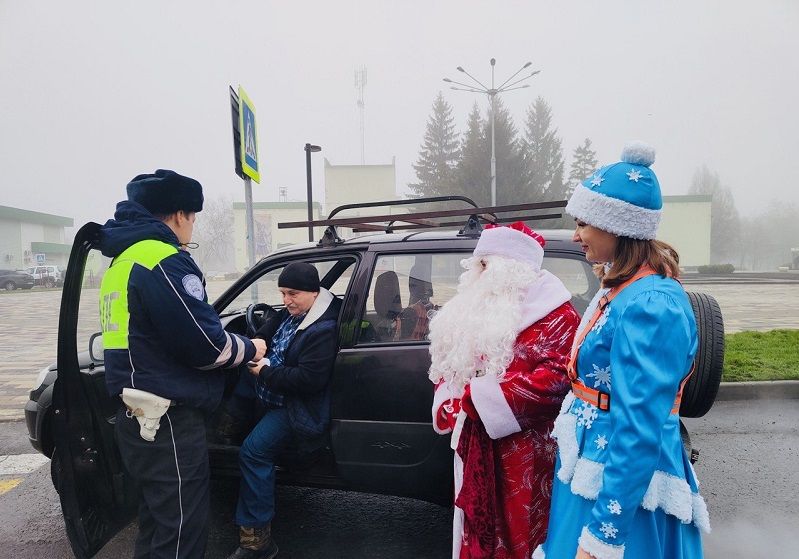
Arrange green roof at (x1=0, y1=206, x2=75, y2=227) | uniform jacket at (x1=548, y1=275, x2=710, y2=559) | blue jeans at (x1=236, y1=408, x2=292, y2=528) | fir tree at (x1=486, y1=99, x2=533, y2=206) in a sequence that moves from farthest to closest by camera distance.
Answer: green roof at (x1=0, y1=206, x2=75, y2=227)
fir tree at (x1=486, y1=99, x2=533, y2=206)
blue jeans at (x1=236, y1=408, x2=292, y2=528)
uniform jacket at (x1=548, y1=275, x2=710, y2=559)

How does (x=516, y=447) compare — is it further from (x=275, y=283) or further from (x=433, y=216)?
(x=275, y=283)

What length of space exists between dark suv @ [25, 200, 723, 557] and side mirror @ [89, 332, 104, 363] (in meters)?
0.01

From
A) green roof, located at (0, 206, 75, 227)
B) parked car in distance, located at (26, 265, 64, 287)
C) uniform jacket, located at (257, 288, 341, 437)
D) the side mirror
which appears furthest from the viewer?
green roof, located at (0, 206, 75, 227)

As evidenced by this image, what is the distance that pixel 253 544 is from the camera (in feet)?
9.34

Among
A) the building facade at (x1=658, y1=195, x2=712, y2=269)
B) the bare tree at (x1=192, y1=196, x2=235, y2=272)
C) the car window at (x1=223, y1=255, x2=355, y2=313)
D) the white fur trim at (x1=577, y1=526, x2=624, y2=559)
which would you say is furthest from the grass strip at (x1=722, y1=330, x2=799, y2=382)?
the bare tree at (x1=192, y1=196, x2=235, y2=272)

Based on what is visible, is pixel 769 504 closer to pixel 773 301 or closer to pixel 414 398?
pixel 414 398

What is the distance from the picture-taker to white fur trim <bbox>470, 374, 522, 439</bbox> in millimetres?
1794

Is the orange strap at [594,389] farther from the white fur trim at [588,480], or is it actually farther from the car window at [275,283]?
the car window at [275,283]

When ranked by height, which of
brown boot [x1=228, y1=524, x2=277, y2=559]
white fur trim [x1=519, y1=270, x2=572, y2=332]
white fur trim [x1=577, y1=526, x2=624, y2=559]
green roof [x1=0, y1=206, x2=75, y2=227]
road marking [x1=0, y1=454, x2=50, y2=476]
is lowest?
road marking [x1=0, y1=454, x2=50, y2=476]

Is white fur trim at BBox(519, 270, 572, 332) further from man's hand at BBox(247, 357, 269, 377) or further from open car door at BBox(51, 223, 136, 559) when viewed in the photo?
open car door at BBox(51, 223, 136, 559)

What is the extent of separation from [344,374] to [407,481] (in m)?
0.68

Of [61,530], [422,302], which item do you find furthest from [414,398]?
[61,530]

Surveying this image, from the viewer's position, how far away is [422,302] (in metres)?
3.04

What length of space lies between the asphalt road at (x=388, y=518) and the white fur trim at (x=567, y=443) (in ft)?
5.88
